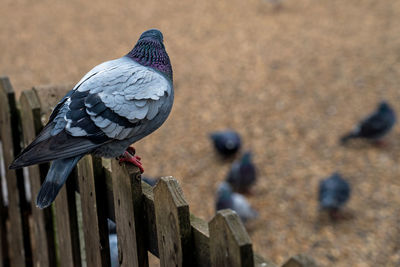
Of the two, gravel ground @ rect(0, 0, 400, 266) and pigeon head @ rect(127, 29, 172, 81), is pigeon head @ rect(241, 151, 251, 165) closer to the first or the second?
gravel ground @ rect(0, 0, 400, 266)

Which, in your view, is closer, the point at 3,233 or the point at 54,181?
the point at 54,181

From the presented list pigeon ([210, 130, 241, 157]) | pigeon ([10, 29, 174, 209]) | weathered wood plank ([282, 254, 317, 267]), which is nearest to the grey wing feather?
pigeon ([10, 29, 174, 209])

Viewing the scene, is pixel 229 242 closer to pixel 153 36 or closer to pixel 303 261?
pixel 303 261

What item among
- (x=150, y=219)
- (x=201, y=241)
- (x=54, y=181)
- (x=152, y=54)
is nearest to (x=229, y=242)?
(x=201, y=241)

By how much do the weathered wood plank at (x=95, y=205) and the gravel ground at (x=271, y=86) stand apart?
2575mm

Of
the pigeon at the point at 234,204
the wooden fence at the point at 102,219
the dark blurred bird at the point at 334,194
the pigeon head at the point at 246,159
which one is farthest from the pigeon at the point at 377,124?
the wooden fence at the point at 102,219

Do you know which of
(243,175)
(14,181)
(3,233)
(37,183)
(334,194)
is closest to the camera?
(37,183)

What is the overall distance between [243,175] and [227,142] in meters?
0.77

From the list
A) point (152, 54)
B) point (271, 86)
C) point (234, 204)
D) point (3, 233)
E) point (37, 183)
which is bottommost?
point (234, 204)

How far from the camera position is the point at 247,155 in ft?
17.6

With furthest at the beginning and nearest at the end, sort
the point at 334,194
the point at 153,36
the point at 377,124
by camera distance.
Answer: the point at 377,124 → the point at 334,194 → the point at 153,36

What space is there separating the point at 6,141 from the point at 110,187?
3.84ft

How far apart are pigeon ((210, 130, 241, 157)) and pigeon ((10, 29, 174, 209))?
3.78 meters

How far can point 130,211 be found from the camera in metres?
→ 1.83
